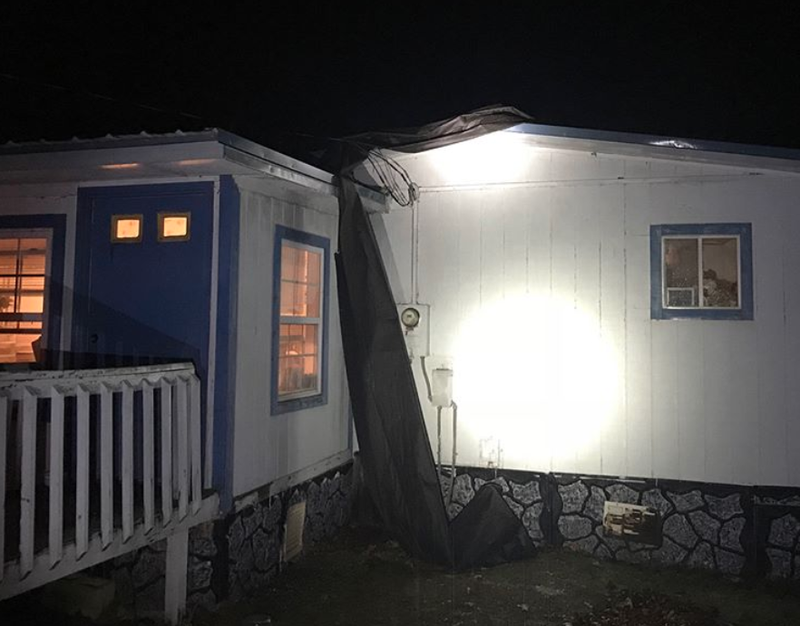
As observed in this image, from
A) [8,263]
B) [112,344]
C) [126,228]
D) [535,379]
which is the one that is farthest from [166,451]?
[535,379]

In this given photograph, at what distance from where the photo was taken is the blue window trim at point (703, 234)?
551 cm

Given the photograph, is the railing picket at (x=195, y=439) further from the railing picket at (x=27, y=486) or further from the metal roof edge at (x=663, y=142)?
the metal roof edge at (x=663, y=142)

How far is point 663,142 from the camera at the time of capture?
5414 millimetres

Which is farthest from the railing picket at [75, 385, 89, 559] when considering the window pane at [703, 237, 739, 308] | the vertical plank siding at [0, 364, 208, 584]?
the window pane at [703, 237, 739, 308]

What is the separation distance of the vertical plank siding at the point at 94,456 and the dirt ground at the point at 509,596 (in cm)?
105

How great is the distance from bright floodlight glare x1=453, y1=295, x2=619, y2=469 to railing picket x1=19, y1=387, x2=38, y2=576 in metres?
3.92

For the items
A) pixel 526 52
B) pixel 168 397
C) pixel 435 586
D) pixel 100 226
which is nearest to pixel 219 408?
pixel 168 397

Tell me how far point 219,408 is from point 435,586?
7.32 feet

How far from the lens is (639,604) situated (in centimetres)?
474

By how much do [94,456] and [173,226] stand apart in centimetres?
179

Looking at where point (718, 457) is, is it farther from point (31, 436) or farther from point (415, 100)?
point (415, 100)

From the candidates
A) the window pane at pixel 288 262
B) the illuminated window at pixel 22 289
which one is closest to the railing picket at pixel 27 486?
the illuminated window at pixel 22 289

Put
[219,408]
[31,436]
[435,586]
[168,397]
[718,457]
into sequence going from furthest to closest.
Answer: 1. [718,457]
2. [435,586]
3. [219,408]
4. [168,397]
5. [31,436]

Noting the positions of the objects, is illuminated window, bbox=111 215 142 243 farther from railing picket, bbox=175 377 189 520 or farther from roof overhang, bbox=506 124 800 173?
roof overhang, bbox=506 124 800 173
